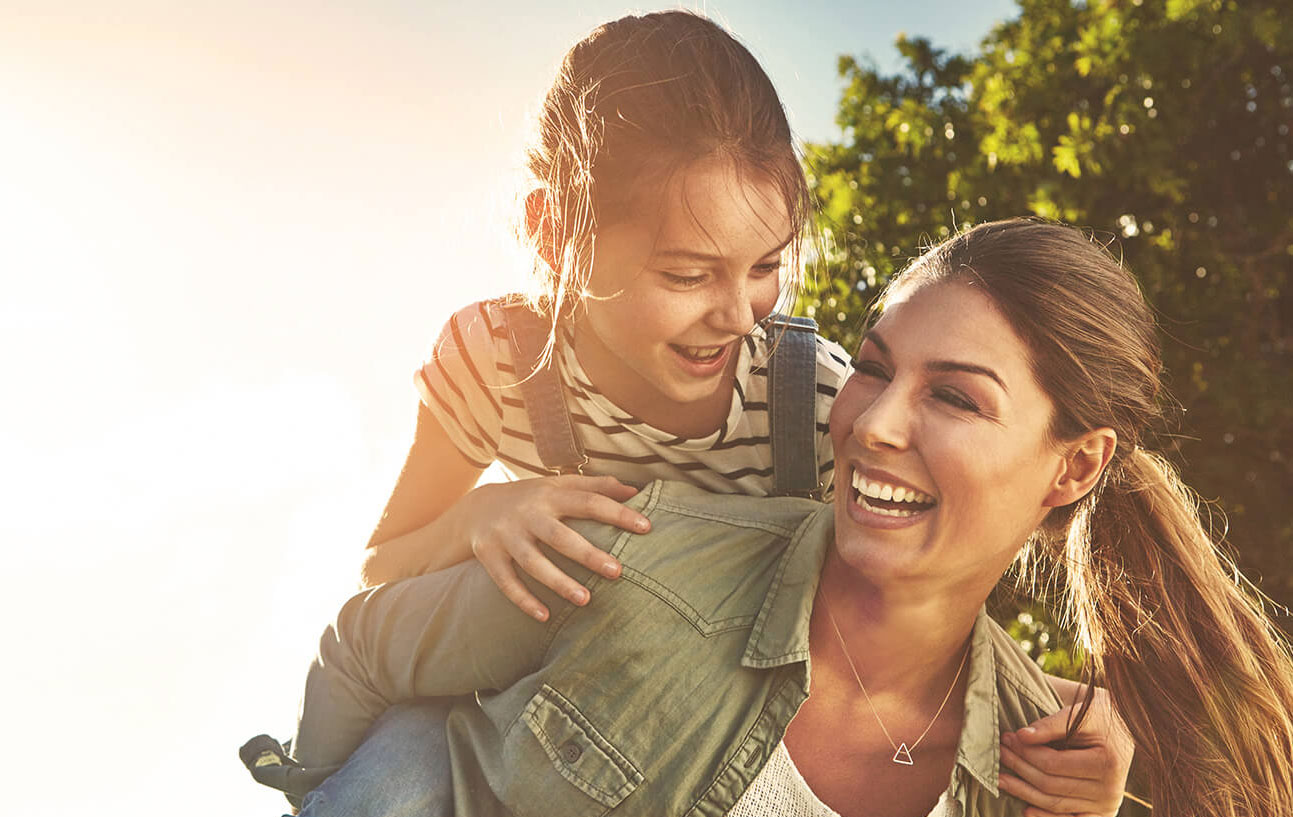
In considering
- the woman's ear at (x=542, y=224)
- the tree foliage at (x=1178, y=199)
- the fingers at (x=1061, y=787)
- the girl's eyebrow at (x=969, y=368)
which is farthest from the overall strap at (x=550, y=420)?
the tree foliage at (x=1178, y=199)

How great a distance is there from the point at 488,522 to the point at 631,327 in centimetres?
59

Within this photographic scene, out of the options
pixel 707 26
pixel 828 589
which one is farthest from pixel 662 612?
pixel 707 26

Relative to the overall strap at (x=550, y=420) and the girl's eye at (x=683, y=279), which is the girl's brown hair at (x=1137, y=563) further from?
the overall strap at (x=550, y=420)

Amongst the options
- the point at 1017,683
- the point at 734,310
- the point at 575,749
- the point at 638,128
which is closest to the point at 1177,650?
the point at 1017,683

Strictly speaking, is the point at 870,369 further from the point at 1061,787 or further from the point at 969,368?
the point at 1061,787

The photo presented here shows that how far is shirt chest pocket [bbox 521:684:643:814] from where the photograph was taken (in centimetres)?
219

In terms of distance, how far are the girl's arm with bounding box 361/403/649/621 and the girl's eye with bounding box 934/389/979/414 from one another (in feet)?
2.04

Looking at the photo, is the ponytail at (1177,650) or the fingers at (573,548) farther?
the ponytail at (1177,650)

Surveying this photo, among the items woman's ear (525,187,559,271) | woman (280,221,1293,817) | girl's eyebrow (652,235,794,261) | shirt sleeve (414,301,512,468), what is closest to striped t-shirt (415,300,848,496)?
shirt sleeve (414,301,512,468)

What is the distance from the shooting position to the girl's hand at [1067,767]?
7.53 ft

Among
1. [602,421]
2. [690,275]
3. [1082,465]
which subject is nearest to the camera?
[1082,465]

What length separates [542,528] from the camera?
90.2 inches

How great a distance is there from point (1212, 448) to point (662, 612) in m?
2.80

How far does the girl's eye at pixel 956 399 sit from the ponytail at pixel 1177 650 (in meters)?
0.52
